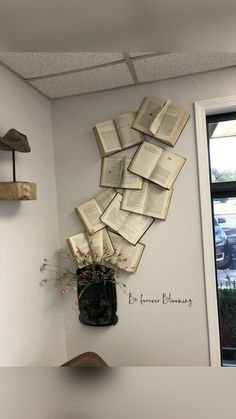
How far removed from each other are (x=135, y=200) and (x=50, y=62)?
0.97m

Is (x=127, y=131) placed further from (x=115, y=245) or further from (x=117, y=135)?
(x=115, y=245)

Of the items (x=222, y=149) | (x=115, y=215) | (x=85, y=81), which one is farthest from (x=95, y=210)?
(x=222, y=149)

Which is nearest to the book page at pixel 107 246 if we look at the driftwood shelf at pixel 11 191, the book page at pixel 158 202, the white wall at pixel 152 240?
the white wall at pixel 152 240

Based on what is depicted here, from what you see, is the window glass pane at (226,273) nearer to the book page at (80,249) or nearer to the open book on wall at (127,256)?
the open book on wall at (127,256)

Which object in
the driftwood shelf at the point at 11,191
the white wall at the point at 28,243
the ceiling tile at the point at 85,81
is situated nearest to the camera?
the driftwood shelf at the point at 11,191

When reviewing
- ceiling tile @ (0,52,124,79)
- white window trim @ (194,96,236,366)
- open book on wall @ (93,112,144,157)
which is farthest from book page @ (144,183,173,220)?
ceiling tile @ (0,52,124,79)

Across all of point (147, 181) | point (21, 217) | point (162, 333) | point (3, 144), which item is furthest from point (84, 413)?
point (162, 333)

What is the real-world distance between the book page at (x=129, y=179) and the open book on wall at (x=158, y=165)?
4 cm

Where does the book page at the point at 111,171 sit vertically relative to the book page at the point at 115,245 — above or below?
above

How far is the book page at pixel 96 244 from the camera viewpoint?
6.35 ft

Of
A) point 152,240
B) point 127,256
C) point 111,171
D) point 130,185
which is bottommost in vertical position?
point 127,256

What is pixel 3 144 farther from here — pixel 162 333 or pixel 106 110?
pixel 162 333

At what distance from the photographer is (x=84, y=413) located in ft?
0.47

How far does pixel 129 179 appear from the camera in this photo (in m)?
1.94
